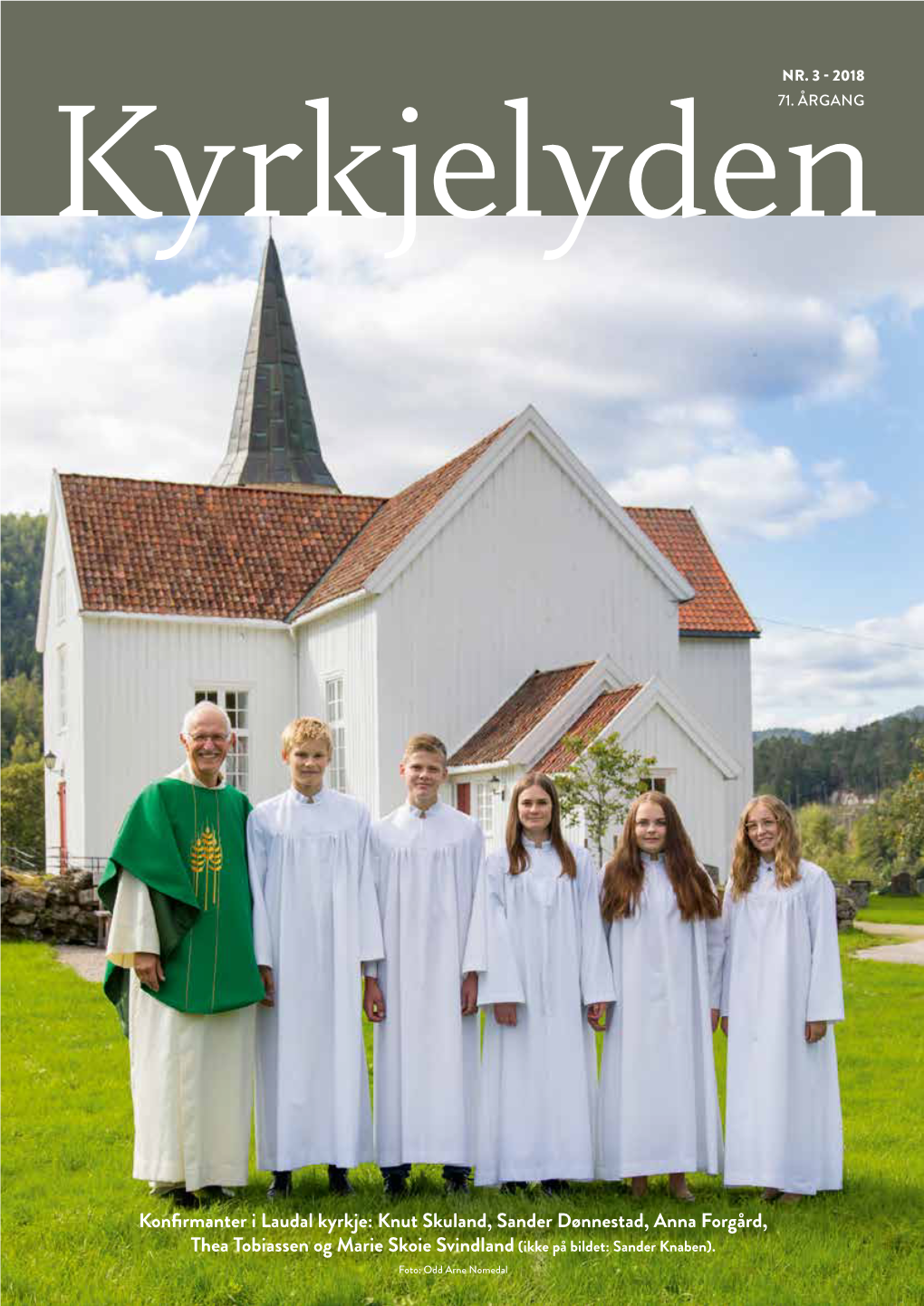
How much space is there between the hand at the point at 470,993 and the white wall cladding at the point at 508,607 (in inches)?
573

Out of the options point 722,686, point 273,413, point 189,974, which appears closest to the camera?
point 189,974

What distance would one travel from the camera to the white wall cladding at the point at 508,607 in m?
21.9

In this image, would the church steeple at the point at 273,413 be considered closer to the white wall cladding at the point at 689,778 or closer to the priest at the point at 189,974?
the white wall cladding at the point at 689,778

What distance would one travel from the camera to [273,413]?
39.4 m

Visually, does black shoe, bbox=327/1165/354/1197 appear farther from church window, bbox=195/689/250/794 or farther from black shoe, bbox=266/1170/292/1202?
church window, bbox=195/689/250/794

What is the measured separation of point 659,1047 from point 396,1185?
1.50 meters

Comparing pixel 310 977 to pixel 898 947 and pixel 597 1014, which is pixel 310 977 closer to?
pixel 597 1014

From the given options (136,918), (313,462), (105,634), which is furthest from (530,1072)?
(313,462)

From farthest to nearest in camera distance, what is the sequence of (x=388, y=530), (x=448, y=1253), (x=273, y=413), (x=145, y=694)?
(x=273, y=413), (x=388, y=530), (x=145, y=694), (x=448, y=1253)

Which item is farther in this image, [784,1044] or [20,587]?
[20,587]

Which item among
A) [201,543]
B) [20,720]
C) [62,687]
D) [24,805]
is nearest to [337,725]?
[201,543]

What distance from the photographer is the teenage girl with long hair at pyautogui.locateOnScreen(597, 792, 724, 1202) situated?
684cm

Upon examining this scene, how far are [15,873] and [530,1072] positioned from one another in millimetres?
16875

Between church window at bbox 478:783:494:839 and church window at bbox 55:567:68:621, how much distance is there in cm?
913
